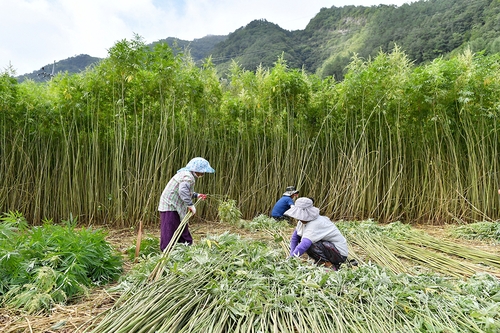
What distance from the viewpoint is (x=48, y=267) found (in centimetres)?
207

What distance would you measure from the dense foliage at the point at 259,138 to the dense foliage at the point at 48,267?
2.39 meters

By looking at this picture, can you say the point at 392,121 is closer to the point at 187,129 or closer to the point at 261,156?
the point at 261,156

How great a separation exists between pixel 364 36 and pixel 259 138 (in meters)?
26.0

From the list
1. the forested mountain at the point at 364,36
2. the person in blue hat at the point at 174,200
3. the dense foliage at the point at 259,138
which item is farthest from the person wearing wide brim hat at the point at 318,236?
the forested mountain at the point at 364,36

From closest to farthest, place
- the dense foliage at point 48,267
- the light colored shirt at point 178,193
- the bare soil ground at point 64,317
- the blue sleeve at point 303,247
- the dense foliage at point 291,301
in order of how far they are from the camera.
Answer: the dense foliage at point 291,301 < the bare soil ground at point 64,317 < the dense foliage at point 48,267 < the blue sleeve at point 303,247 < the light colored shirt at point 178,193

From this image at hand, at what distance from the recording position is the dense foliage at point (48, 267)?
2012 millimetres

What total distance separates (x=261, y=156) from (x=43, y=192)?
3.68 m

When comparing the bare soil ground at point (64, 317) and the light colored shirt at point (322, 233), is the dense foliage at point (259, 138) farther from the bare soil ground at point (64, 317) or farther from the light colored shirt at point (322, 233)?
the bare soil ground at point (64, 317)

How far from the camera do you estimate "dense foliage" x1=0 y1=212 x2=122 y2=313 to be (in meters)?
2.01

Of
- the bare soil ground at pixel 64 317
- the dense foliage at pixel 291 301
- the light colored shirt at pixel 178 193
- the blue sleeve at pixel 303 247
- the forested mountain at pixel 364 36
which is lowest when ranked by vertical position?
the bare soil ground at pixel 64 317

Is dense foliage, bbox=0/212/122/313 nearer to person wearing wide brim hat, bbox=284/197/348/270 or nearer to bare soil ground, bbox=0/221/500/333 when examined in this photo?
bare soil ground, bbox=0/221/500/333

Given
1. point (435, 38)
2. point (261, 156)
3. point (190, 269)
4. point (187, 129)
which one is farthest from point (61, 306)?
point (435, 38)

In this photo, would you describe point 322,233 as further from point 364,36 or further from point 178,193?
point 364,36

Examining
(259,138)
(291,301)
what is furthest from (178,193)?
(259,138)
